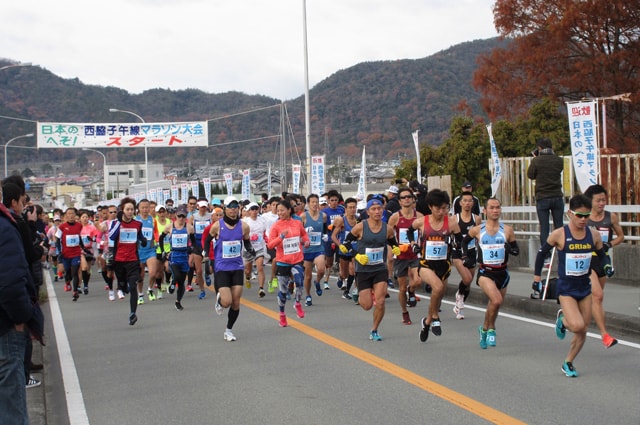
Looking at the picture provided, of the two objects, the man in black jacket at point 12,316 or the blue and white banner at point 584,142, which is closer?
the man in black jacket at point 12,316

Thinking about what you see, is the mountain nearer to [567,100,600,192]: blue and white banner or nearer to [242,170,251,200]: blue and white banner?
[242,170,251,200]: blue and white banner

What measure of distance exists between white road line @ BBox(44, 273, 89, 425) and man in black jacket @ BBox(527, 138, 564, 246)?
8.74 meters

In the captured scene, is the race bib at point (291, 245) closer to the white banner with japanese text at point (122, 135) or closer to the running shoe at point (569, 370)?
the running shoe at point (569, 370)

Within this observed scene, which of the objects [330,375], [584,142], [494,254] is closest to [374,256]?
[494,254]

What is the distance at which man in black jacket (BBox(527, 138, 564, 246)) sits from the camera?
48.1 ft

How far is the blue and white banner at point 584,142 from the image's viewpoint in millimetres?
15500

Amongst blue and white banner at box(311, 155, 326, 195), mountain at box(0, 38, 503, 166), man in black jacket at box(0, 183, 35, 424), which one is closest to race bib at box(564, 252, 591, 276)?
man in black jacket at box(0, 183, 35, 424)

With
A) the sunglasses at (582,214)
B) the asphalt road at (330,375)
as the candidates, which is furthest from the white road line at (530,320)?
the sunglasses at (582,214)

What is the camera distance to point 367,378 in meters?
8.13

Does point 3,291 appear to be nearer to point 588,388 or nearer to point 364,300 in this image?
point 588,388

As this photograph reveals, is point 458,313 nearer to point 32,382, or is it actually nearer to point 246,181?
point 32,382

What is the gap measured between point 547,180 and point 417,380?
782 centimetres

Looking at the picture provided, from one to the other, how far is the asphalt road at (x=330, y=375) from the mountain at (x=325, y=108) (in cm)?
4820

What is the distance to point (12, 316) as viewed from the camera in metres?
5.07
